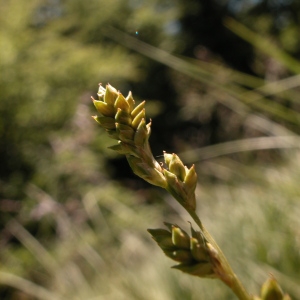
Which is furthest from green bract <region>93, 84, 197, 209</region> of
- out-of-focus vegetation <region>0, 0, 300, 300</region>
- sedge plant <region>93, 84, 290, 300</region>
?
out-of-focus vegetation <region>0, 0, 300, 300</region>

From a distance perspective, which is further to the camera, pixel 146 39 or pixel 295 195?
pixel 146 39

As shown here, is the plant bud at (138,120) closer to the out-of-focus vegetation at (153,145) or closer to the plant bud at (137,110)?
the plant bud at (137,110)

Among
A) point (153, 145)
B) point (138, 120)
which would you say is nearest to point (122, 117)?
point (138, 120)

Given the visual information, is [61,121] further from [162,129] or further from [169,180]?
[169,180]

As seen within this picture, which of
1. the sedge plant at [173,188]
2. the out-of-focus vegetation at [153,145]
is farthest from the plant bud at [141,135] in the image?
the out-of-focus vegetation at [153,145]

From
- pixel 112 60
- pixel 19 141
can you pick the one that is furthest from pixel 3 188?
pixel 112 60

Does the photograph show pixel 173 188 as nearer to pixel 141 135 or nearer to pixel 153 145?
pixel 141 135
